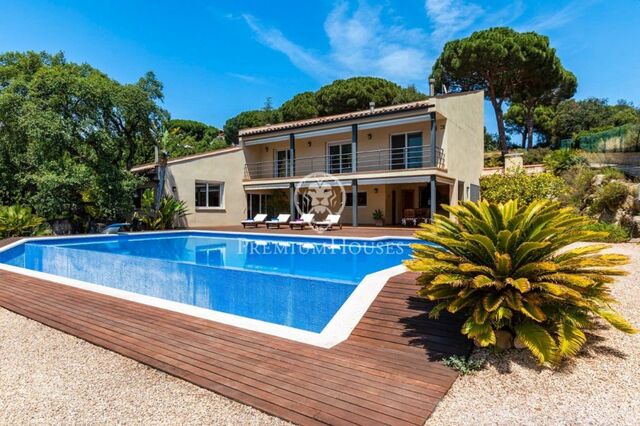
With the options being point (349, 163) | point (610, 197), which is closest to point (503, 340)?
point (610, 197)

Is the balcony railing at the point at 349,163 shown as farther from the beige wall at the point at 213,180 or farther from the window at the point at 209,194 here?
the window at the point at 209,194

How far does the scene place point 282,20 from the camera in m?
22.6

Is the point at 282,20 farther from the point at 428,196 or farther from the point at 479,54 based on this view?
the point at 479,54

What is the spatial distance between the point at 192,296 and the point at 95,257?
5.70 meters

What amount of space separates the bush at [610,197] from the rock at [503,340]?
44.1 ft

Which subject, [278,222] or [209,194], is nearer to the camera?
[278,222]

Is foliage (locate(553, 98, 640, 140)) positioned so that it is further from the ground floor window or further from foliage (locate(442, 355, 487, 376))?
foliage (locate(442, 355, 487, 376))

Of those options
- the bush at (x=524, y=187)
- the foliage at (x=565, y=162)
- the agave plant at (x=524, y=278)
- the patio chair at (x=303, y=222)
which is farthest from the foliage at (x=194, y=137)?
the agave plant at (x=524, y=278)

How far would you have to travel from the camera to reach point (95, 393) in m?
3.79

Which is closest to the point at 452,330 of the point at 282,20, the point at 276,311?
the point at 276,311

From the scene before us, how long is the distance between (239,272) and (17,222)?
14683 millimetres

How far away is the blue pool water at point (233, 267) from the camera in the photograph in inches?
303

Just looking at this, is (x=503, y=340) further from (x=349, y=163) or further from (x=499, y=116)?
(x=499, y=116)

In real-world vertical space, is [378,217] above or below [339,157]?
below
